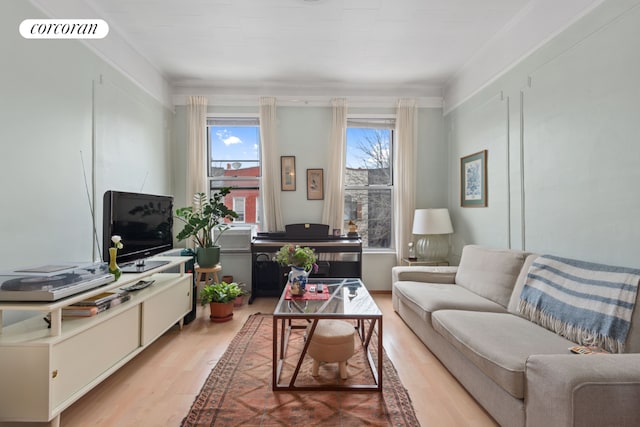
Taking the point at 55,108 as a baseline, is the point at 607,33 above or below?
above

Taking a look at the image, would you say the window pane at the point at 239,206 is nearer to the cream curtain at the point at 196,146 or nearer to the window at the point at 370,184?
the cream curtain at the point at 196,146

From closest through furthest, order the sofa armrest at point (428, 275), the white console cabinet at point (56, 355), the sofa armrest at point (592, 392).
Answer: the sofa armrest at point (592, 392) < the white console cabinet at point (56, 355) < the sofa armrest at point (428, 275)

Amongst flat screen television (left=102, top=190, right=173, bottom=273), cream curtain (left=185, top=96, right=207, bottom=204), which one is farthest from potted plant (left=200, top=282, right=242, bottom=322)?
cream curtain (left=185, top=96, right=207, bottom=204)

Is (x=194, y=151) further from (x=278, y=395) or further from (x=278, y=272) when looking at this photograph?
(x=278, y=395)

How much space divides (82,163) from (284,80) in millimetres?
2734

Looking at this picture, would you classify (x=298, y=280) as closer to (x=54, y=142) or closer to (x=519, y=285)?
(x=519, y=285)

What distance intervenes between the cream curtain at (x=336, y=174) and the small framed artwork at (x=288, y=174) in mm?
494

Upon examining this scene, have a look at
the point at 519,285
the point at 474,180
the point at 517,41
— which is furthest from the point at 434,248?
the point at 517,41

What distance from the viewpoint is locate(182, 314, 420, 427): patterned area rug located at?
1.84m

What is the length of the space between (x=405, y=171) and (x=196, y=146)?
116 inches

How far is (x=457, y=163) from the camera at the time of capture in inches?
173

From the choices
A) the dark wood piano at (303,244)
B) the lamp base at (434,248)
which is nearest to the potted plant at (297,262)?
the dark wood piano at (303,244)

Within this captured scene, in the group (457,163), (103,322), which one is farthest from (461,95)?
(103,322)

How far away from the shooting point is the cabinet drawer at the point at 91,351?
1709 millimetres
